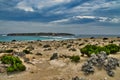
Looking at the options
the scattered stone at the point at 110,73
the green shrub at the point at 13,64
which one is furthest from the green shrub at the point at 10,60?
the scattered stone at the point at 110,73

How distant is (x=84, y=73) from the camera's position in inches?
747

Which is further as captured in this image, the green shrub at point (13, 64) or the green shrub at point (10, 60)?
the green shrub at point (10, 60)

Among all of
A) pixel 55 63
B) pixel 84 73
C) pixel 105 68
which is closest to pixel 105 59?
pixel 105 68

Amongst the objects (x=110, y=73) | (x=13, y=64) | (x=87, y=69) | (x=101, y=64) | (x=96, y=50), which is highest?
(x=96, y=50)

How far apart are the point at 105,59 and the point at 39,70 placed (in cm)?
496

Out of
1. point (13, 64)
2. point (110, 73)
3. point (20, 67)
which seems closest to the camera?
point (110, 73)

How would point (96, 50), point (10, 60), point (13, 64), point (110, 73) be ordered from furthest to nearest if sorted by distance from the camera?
point (96, 50), point (10, 60), point (13, 64), point (110, 73)

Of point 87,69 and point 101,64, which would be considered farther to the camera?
point 101,64

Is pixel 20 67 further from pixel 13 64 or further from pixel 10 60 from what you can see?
pixel 10 60

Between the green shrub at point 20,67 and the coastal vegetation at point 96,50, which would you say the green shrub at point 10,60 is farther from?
the coastal vegetation at point 96,50

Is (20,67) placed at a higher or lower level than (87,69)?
higher

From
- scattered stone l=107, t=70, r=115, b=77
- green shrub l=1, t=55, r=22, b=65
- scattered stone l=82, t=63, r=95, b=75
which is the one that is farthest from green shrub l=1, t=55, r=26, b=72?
scattered stone l=107, t=70, r=115, b=77

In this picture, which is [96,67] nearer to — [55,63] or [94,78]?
[94,78]

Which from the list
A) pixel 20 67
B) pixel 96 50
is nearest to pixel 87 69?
pixel 96 50
